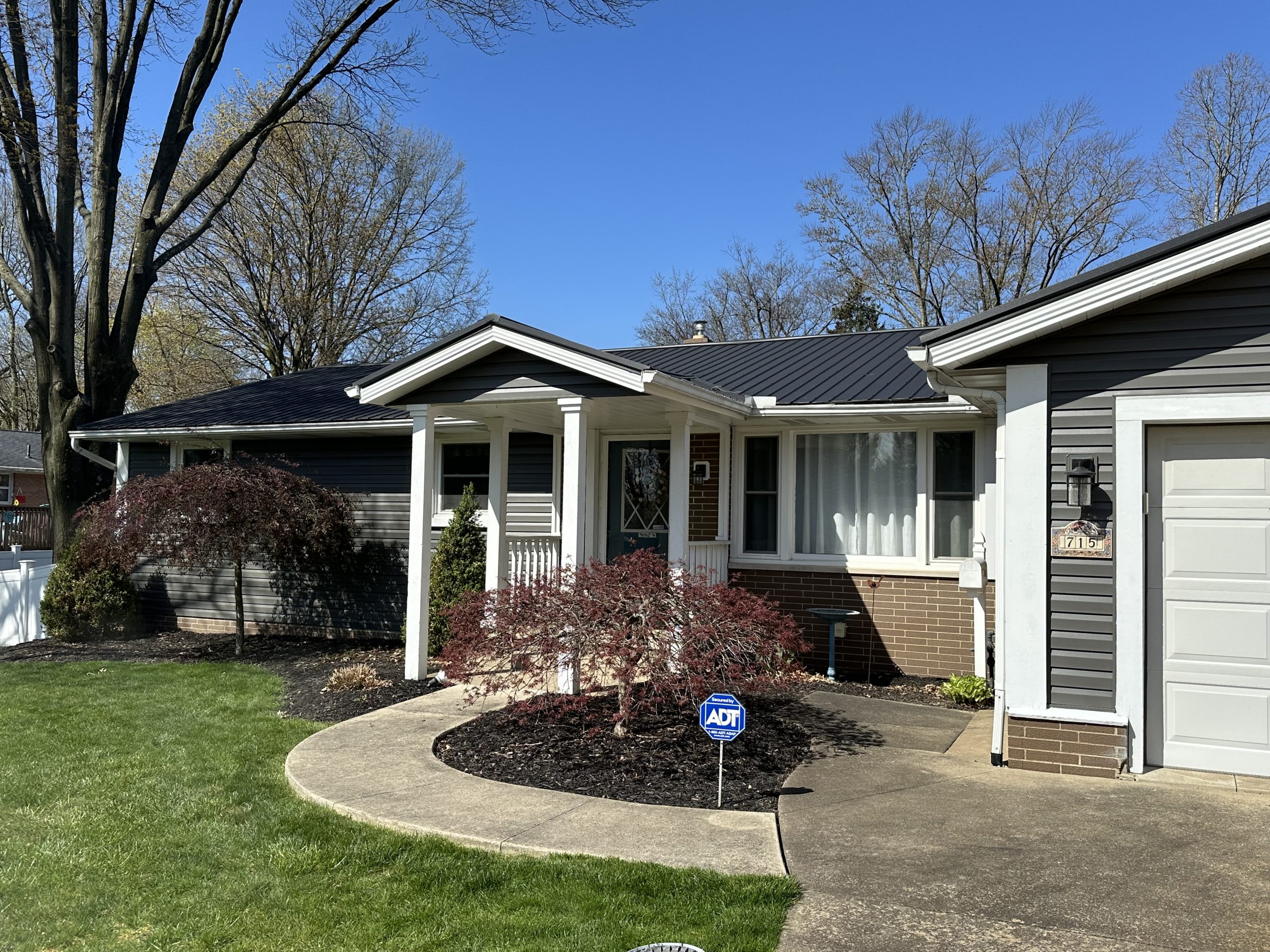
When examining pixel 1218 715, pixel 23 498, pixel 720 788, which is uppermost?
pixel 23 498

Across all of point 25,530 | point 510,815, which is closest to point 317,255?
point 25,530

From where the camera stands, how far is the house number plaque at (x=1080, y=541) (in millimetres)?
6188

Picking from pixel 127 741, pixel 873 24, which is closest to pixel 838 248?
pixel 873 24

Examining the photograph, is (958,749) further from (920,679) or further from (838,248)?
(838,248)

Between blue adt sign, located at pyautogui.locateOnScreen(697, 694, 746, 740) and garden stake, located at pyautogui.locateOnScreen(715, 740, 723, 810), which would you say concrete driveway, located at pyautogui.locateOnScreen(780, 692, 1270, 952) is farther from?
blue adt sign, located at pyautogui.locateOnScreen(697, 694, 746, 740)

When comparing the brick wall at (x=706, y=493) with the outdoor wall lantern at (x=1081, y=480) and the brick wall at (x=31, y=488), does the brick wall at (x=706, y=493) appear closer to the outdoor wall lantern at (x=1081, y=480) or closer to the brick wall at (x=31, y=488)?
the outdoor wall lantern at (x=1081, y=480)

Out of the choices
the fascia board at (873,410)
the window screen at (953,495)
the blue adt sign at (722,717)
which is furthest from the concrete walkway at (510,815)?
the window screen at (953,495)

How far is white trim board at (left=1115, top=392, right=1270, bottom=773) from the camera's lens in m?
6.07

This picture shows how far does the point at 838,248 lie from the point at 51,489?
22.5m

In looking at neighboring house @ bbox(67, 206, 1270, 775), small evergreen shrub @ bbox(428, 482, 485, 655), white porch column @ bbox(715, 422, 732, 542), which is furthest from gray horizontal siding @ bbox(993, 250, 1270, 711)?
small evergreen shrub @ bbox(428, 482, 485, 655)

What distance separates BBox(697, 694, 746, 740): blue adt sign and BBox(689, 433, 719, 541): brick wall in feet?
16.9

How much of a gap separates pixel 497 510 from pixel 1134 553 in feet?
21.5

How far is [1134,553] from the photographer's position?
6.11 metres

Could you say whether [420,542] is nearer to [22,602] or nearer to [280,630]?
[280,630]
